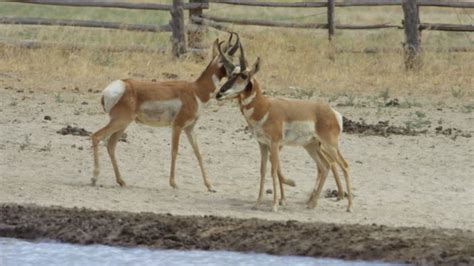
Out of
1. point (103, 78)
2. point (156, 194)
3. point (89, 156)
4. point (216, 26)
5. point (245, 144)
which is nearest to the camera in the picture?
point (156, 194)

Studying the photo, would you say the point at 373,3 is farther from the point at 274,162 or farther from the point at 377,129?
the point at 274,162

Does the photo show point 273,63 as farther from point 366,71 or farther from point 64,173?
point 64,173

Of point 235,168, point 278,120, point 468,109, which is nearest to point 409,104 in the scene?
point 468,109

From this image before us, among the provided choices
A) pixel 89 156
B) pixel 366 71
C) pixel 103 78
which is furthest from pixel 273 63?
pixel 89 156

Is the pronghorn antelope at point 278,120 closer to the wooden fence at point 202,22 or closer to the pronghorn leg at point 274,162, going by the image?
the pronghorn leg at point 274,162

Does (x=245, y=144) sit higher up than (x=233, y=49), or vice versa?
(x=233, y=49)

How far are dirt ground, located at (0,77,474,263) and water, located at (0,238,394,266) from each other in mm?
207

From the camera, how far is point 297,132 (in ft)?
37.1

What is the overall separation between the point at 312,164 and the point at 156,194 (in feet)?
7.64

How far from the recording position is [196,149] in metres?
12.5

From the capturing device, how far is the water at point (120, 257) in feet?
30.3

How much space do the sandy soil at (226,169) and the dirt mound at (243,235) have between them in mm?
727

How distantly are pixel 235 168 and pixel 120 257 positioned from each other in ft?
12.9

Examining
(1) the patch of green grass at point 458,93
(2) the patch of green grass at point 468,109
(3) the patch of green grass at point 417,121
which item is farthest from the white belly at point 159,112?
(1) the patch of green grass at point 458,93
